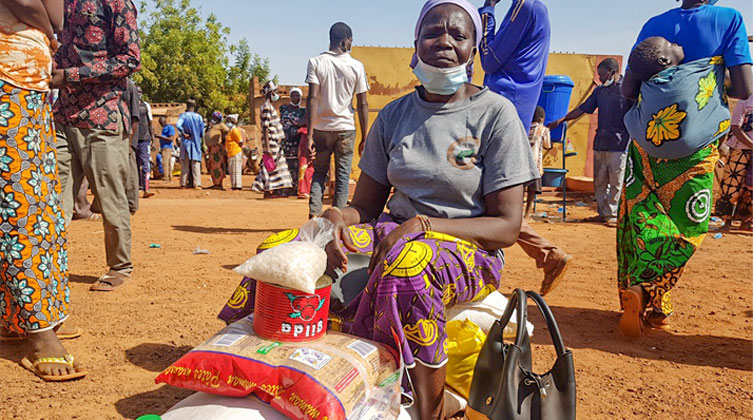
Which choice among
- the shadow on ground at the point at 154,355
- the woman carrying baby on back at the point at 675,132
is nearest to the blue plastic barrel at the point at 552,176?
the woman carrying baby on back at the point at 675,132

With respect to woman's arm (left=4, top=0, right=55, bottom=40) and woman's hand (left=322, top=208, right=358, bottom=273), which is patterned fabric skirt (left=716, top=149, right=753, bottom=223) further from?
woman's arm (left=4, top=0, right=55, bottom=40)

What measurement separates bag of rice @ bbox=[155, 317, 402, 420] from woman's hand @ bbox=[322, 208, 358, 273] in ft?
1.00

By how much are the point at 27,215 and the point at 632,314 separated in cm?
340

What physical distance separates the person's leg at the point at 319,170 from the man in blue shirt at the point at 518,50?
7.49ft

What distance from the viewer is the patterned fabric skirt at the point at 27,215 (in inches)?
104

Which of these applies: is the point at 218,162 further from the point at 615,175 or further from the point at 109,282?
the point at 109,282

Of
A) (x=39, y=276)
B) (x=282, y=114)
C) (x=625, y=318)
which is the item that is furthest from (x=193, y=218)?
(x=625, y=318)

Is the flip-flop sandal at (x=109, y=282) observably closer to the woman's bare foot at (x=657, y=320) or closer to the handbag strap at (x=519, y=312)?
the handbag strap at (x=519, y=312)

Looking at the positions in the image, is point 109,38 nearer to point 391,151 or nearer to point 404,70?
point 391,151

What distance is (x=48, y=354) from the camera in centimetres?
279

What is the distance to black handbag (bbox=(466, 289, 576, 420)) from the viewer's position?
166 cm

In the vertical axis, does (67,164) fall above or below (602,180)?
above

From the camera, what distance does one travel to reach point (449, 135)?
2.41 metres

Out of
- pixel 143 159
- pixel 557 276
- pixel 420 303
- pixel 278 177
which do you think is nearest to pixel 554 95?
pixel 278 177
